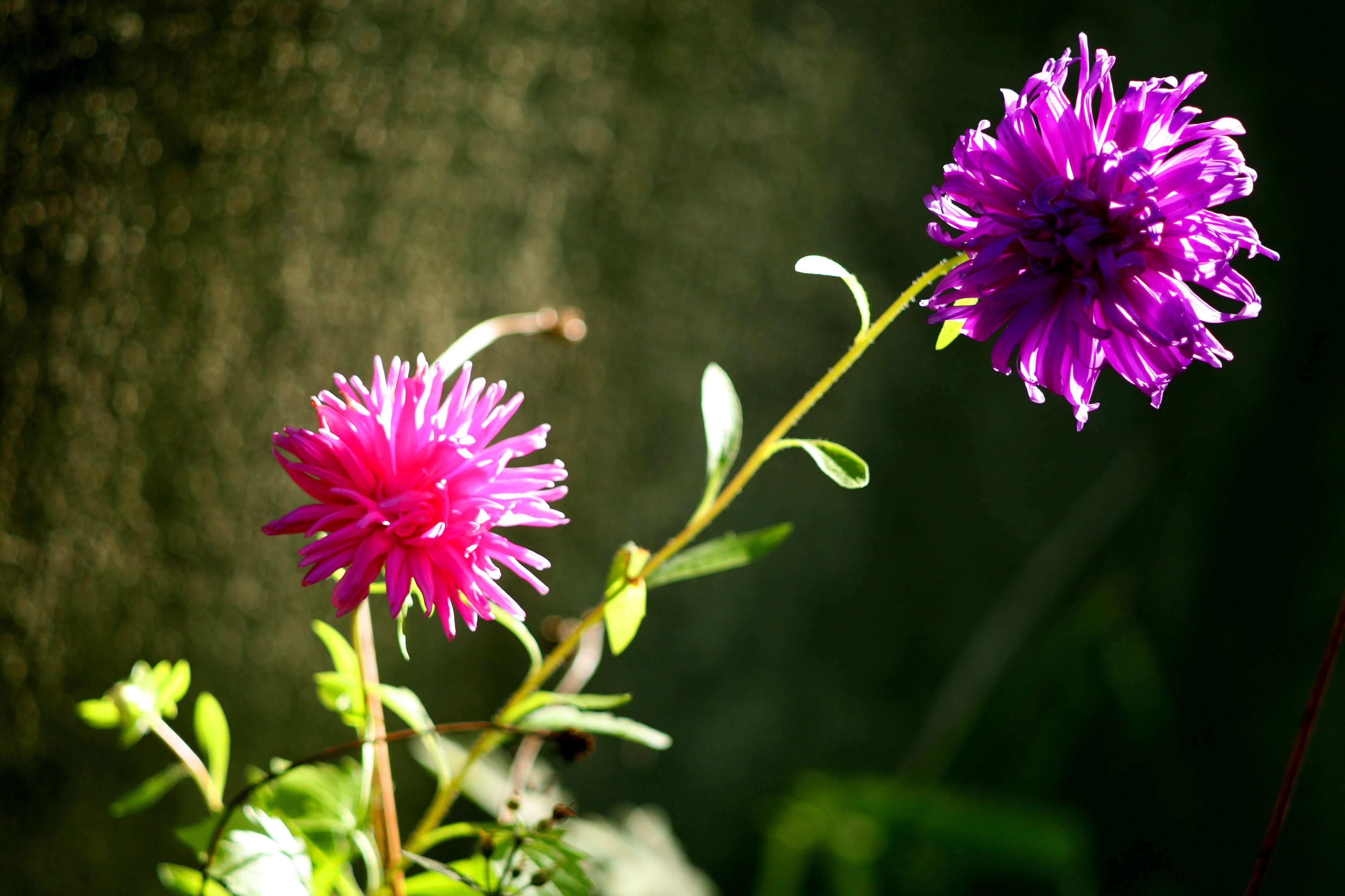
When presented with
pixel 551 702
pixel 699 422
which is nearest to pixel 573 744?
pixel 551 702

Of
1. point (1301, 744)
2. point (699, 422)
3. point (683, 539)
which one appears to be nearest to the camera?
point (1301, 744)

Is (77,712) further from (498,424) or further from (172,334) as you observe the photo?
(498,424)

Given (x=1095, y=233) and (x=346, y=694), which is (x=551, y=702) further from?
(x=1095, y=233)

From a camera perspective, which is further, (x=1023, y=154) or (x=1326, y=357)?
(x=1326, y=357)

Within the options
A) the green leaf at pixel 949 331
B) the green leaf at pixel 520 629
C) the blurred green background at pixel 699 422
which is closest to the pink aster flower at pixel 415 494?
the green leaf at pixel 520 629

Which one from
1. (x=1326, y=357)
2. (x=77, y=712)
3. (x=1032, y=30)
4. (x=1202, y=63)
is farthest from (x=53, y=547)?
(x=1326, y=357)

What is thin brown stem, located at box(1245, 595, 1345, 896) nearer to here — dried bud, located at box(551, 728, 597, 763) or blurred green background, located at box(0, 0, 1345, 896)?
dried bud, located at box(551, 728, 597, 763)

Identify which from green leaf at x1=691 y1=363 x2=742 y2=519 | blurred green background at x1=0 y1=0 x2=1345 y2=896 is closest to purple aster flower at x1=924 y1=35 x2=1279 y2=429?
green leaf at x1=691 y1=363 x2=742 y2=519
